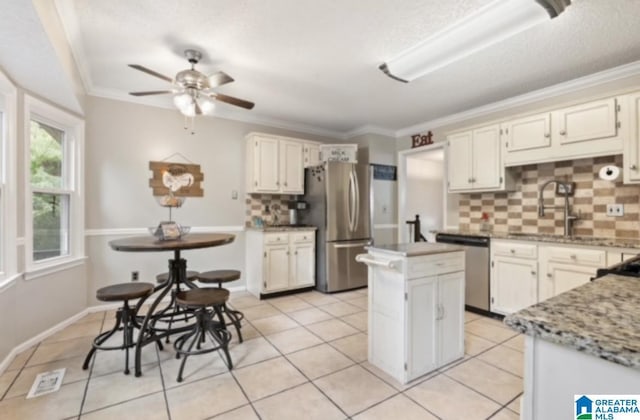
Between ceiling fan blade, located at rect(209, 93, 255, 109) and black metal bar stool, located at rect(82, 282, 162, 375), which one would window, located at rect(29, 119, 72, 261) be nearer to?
black metal bar stool, located at rect(82, 282, 162, 375)

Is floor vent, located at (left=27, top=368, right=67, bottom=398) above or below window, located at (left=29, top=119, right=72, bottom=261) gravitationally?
below

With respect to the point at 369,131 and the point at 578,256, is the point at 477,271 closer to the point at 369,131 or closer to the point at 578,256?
the point at 578,256

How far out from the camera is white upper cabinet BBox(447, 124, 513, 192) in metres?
3.36

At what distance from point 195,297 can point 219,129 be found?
256 centimetres

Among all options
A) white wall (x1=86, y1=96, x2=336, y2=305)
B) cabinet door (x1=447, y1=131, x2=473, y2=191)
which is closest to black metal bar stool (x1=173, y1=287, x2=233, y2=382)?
white wall (x1=86, y1=96, x2=336, y2=305)

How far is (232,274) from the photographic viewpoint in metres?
2.89

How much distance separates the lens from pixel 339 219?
418 centimetres

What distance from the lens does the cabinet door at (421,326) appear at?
1.96 meters

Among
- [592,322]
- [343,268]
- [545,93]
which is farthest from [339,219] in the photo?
[592,322]

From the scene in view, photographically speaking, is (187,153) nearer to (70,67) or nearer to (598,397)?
(70,67)

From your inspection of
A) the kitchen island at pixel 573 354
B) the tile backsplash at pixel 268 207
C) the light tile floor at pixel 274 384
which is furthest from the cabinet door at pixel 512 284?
the tile backsplash at pixel 268 207

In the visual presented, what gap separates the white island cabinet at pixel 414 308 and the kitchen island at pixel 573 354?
117 cm

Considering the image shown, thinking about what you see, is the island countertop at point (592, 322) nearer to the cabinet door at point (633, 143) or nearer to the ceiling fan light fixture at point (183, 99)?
the cabinet door at point (633, 143)

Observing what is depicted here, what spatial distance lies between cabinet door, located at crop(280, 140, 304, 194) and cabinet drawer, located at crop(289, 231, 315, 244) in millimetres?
639
